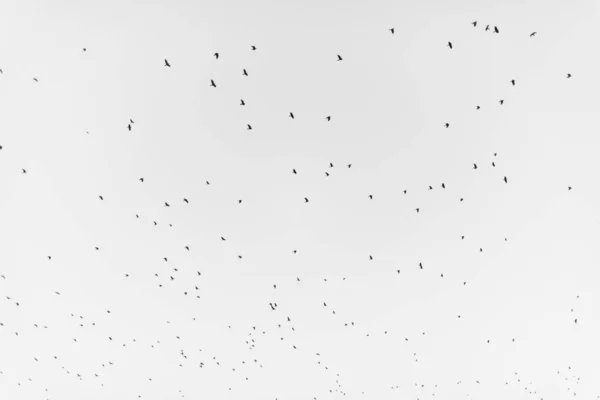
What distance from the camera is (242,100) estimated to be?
2709 centimetres

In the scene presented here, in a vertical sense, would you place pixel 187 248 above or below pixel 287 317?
above

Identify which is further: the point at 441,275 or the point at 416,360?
the point at 416,360

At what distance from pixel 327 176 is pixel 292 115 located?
525 cm

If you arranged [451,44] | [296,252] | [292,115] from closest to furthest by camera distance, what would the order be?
[451,44] → [292,115] → [296,252]

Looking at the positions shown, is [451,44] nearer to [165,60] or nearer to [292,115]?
[292,115]

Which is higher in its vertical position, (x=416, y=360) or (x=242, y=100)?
(x=242, y=100)

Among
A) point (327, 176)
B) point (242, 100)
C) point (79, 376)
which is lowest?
point (79, 376)

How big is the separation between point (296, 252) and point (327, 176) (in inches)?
245

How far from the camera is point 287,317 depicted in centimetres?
3394

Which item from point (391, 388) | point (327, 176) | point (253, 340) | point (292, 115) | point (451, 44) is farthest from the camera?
point (391, 388)

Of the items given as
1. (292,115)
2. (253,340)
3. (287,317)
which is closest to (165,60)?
(292,115)

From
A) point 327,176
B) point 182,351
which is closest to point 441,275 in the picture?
point 327,176

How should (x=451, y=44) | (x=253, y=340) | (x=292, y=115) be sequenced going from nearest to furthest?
1. (x=451, y=44)
2. (x=292, y=115)
3. (x=253, y=340)

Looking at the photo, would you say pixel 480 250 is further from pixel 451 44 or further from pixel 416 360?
pixel 451 44
